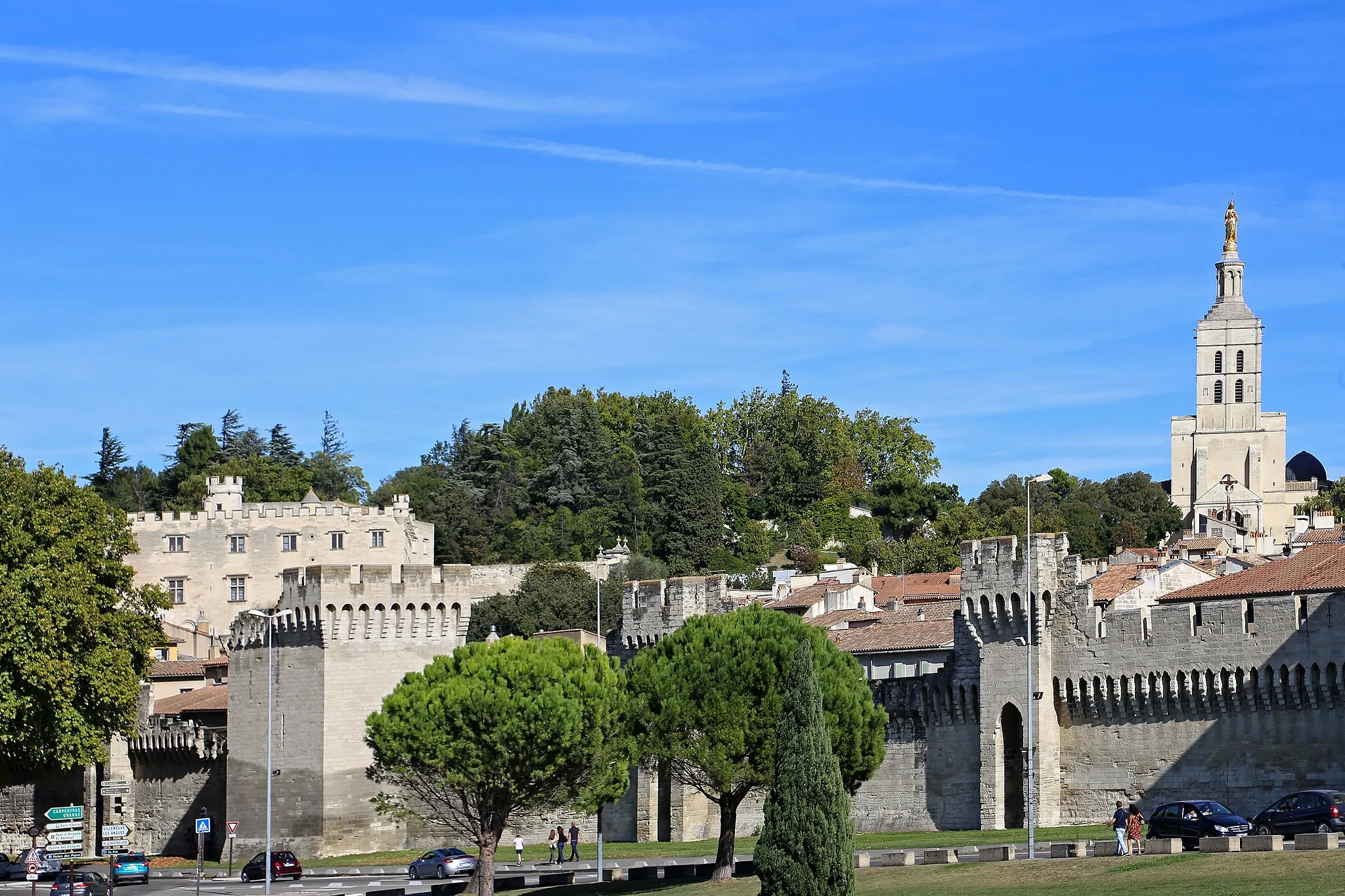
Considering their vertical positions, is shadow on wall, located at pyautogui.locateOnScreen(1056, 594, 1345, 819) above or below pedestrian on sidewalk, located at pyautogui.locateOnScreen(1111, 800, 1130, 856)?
above

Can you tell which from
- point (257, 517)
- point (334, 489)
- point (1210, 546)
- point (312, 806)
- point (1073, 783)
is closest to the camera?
point (1073, 783)

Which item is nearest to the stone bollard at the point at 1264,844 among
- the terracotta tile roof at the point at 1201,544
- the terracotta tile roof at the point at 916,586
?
the terracotta tile roof at the point at 916,586

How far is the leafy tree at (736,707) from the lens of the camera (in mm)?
Answer: 59281

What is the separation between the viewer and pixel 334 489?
17950cm

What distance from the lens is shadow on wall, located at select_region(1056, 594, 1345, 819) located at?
61.3 m

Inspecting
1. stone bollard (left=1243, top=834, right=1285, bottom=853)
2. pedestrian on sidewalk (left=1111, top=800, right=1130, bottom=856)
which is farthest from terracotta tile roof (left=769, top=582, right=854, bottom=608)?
stone bollard (left=1243, top=834, right=1285, bottom=853)

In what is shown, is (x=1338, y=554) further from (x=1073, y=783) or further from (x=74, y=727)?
(x=74, y=727)

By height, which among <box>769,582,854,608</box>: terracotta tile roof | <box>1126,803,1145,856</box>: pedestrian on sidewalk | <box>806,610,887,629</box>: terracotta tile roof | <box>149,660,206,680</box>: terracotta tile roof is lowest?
<box>1126,803,1145,856</box>: pedestrian on sidewalk

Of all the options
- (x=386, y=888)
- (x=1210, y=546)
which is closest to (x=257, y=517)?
(x=1210, y=546)

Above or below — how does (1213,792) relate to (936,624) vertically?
below

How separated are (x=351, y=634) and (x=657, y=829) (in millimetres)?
12571

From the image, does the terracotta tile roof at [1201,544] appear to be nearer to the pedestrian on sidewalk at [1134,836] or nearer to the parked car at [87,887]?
the pedestrian on sidewalk at [1134,836]

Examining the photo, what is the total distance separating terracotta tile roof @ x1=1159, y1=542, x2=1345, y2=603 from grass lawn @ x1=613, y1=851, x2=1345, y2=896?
16.6m

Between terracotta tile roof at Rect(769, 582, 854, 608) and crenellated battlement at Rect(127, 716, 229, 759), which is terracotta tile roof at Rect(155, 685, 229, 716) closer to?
crenellated battlement at Rect(127, 716, 229, 759)
